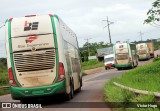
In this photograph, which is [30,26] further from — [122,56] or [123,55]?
[122,56]

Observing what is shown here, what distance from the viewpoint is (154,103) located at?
31.2ft

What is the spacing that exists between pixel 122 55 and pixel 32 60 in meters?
36.2

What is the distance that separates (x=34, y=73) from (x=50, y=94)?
1.01 metres

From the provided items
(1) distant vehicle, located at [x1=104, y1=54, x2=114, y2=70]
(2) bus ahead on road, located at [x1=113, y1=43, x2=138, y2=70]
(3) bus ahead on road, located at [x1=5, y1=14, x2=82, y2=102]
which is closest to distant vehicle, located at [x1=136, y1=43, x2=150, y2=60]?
(1) distant vehicle, located at [x1=104, y1=54, x2=114, y2=70]

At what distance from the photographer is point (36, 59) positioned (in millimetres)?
15656

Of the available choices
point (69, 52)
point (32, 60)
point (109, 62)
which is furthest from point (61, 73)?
point (109, 62)

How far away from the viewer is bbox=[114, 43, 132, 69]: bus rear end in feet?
165

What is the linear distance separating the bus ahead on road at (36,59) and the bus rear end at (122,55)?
34864 millimetres

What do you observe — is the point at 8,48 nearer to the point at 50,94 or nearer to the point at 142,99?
the point at 50,94

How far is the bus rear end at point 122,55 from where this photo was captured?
5038cm

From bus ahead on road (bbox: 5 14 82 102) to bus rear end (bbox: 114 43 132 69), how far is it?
114 feet

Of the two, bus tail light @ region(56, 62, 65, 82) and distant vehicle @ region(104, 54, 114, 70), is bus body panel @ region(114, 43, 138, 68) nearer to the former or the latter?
distant vehicle @ region(104, 54, 114, 70)

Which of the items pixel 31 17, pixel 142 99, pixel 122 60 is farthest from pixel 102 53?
pixel 142 99

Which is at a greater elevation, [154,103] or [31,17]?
[31,17]
